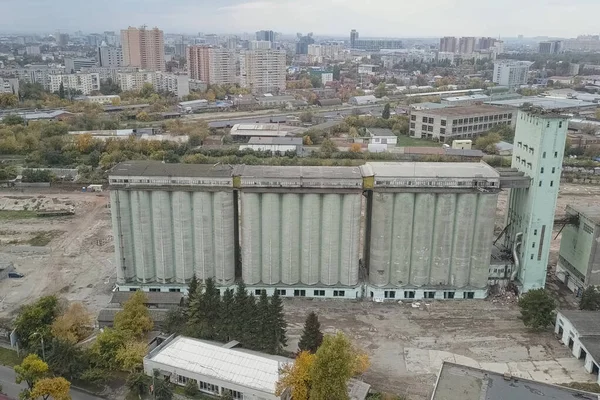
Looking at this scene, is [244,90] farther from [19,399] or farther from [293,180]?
[19,399]

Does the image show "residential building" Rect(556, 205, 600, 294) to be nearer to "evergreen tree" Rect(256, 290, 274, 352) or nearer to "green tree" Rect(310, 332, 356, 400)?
"green tree" Rect(310, 332, 356, 400)

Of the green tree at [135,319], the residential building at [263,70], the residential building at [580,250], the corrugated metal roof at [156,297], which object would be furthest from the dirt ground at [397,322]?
the residential building at [263,70]

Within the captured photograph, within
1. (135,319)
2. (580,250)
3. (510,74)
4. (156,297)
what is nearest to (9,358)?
(135,319)

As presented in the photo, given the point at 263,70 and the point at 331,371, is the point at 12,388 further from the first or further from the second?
the point at 263,70

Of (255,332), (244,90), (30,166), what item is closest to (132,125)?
(30,166)

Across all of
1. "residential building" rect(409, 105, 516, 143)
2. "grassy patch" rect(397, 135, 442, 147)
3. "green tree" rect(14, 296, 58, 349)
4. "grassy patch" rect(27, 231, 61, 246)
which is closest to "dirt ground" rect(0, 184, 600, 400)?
"grassy patch" rect(27, 231, 61, 246)

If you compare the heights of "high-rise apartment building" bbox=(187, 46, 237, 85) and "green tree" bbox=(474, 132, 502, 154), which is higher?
Answer: "high-rise apartment building" bbox=(187, 46, 237, 85)

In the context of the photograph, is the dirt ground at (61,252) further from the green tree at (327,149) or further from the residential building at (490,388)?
the green tree at (327,149)
